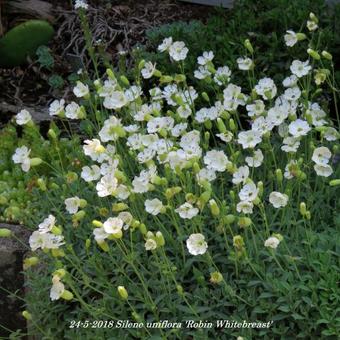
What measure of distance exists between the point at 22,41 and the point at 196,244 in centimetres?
313

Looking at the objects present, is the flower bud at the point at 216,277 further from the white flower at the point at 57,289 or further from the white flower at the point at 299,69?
the white flower at the point at 299,69

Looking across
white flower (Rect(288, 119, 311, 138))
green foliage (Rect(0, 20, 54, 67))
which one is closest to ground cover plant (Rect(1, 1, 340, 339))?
white flower (Rect(288, 119, 311, 138))

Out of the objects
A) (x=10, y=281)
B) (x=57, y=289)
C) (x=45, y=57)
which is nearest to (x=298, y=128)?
(x=57, y=289)

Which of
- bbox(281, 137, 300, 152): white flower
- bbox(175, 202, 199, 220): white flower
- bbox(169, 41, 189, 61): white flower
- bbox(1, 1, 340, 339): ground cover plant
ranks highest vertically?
bbox(169, 41, 189, 61): white flower

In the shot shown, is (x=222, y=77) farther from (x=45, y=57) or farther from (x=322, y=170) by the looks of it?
(x=45, y=57)

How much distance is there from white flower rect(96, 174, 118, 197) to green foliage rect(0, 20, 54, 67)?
287 centimetres

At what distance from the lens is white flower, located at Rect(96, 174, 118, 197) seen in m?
2.58

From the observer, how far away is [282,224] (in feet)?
9.09

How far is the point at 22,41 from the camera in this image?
525cm

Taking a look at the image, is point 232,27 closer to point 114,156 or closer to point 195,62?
point 195,62

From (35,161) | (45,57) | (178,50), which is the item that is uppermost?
(178,50)

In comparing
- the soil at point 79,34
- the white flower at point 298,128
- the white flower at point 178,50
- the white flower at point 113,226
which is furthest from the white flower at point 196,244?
the soil at point 79,34

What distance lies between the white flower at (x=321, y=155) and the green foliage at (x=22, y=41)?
3.01 metres

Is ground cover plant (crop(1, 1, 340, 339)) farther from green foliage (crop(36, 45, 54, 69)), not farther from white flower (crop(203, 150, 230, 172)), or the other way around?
green foliage (crop(36, 45, 54, 69))
